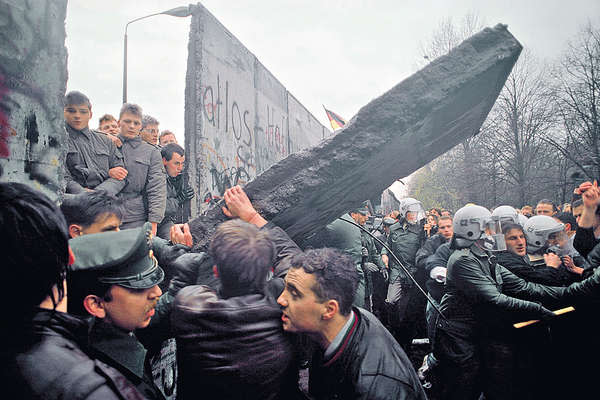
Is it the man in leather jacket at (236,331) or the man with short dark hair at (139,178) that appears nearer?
the man in leather jacket at (236,331)

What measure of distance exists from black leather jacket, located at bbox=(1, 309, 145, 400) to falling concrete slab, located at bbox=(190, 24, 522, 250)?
1.35 metres

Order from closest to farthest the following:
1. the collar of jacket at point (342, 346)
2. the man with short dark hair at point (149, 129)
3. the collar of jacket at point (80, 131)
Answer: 1. the collar of jacket at point (342, 346)
2. the collar of jacket at point (80, 131)
3. the man with short dark hair at point (149, 129)

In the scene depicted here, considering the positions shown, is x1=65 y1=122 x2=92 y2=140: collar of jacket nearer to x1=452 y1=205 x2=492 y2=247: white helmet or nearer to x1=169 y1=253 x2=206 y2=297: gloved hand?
x1=169 y1=253 x2=206 y2=297: gloved hand

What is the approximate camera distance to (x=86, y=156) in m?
3.21

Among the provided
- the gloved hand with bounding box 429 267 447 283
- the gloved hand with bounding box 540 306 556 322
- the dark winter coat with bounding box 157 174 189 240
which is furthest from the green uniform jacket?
the dark winter coat with bounding box 157 174 189 240

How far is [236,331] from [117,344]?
1.63 feet

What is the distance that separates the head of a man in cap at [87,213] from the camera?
2.18 meters

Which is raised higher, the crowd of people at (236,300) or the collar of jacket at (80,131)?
the collar of jacket at (80,131)

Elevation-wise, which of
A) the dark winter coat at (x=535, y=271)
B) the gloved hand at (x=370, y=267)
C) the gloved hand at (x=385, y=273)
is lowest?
the gloved hand at (x=385, y=273)

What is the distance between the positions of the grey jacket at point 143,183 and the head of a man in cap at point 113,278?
2264mm

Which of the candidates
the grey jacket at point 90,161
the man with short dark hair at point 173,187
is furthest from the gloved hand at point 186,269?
the man with short dark hair at point 173,187

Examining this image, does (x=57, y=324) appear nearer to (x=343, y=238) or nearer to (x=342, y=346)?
(x=342, y=346)

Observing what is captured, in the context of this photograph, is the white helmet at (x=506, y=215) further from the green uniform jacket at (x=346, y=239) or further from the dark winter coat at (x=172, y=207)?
the dark winter coat at (x=172, y=207)

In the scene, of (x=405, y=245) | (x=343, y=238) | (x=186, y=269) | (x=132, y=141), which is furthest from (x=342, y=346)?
(x=405, y=245)
